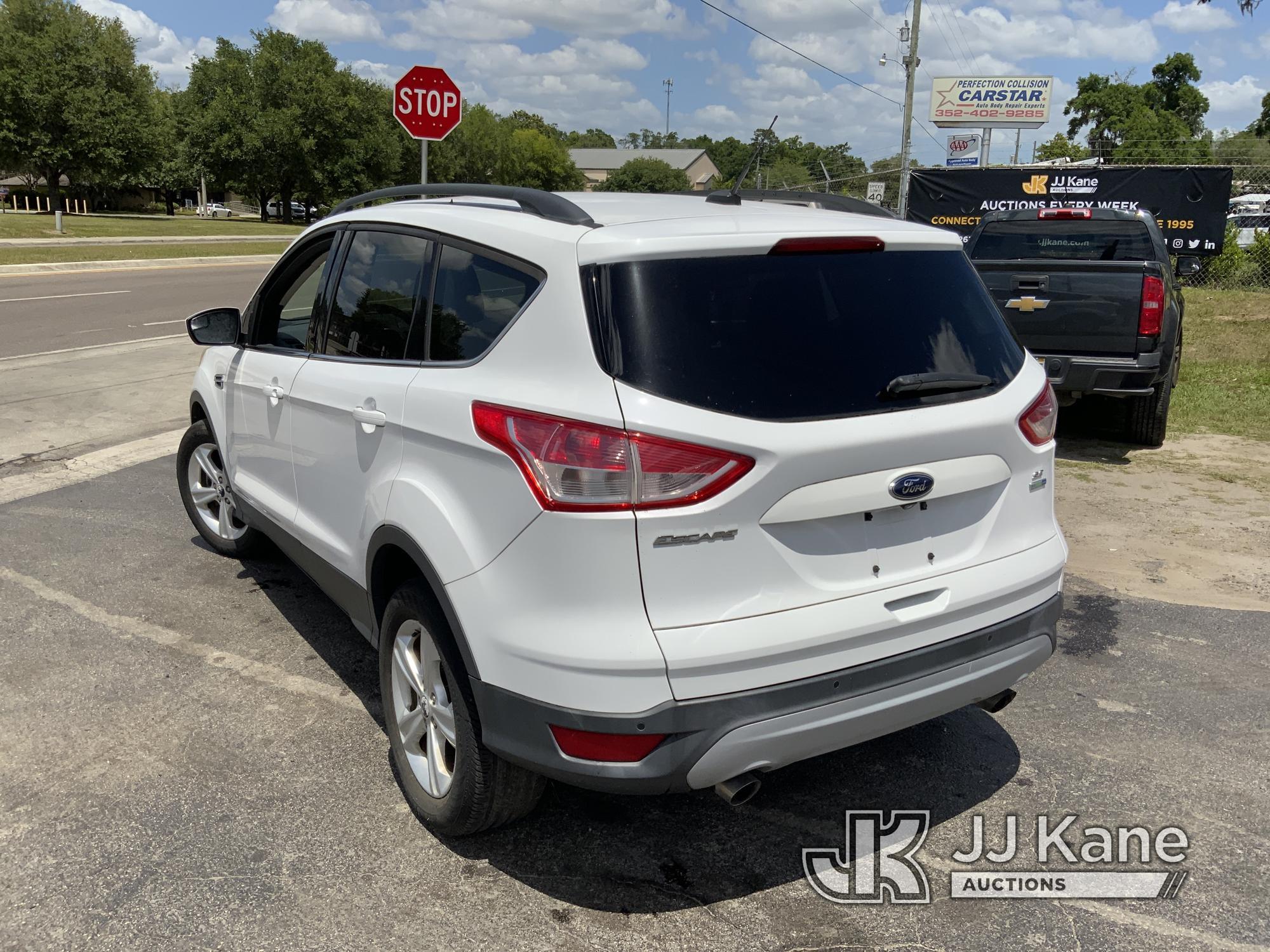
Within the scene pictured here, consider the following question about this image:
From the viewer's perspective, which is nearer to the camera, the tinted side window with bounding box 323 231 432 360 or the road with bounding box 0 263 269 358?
the tinted side window with bounding box 323 231 432 360

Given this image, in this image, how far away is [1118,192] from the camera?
66.1 ft

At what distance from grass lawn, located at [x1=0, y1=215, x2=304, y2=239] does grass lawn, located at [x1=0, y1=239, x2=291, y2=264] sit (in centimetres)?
369

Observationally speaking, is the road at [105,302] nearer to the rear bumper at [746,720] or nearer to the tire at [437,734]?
the tire at [437,734]

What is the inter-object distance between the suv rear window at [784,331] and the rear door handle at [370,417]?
937mm

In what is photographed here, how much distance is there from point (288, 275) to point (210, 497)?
155cm

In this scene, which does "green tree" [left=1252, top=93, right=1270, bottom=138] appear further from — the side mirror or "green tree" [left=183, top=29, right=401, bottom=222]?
the side mirror

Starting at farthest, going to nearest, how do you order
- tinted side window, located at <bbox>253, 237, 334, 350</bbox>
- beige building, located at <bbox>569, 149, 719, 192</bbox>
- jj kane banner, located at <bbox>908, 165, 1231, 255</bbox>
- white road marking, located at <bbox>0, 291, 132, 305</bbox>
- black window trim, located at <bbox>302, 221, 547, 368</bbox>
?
beige building, located at <bbox>569, 149, 719, 192</bbox>
jj kane banner, located at <bbox>908, 165, 1231, 255</bbox>
white road marking, located at <bbox>0, 291, 132, 305</bbox>
tinted side window, located at <bbox>253, 237, 334, 350</bbox>
black window trim, located at <bbox>302, 221, 547, 368</bbox>

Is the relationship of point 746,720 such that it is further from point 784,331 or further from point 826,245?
point 826,245

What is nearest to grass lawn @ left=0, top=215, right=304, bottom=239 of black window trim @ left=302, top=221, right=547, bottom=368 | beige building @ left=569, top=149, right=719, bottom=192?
black window trim @ left=302, top=221, right=547, bottom=368

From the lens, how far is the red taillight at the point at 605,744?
97.5 inches

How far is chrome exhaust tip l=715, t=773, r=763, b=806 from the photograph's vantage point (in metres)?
2.62

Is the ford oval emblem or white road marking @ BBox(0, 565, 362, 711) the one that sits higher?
the ford oval emblem

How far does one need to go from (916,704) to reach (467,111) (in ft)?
329

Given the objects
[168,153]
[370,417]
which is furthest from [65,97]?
[370,417]
